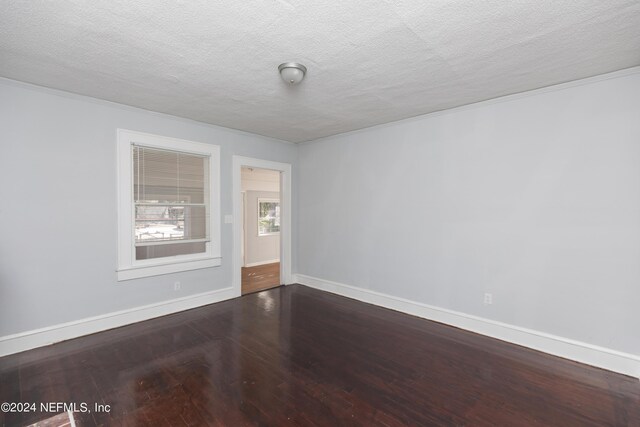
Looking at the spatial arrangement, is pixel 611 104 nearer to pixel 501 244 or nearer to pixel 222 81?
pixel 501 244

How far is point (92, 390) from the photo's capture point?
2326 millimetres

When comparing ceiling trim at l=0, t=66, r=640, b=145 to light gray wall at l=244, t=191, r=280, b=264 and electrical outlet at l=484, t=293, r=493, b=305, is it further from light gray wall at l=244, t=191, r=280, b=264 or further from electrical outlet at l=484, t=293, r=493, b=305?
light gray wall at l=244, t=191, r=280, b=264

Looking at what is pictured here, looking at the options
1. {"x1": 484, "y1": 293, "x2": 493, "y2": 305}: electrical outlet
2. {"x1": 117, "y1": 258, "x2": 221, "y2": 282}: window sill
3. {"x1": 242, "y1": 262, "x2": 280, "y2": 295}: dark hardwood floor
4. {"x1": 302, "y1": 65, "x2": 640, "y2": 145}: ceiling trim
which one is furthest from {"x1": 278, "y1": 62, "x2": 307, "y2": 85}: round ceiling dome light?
{"x1": 242, "y1": 262, "x2": 280, "y2": 295}: dark hardwood floor

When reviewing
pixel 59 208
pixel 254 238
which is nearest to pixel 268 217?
pixel 254 238

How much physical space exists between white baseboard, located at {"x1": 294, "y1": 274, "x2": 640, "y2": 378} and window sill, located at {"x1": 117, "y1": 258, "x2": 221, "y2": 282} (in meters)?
2.26

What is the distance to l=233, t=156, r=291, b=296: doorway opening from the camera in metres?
5.45

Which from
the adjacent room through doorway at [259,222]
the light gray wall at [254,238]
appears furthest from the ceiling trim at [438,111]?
the light gray wall at [254,238]

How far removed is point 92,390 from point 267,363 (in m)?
1.37

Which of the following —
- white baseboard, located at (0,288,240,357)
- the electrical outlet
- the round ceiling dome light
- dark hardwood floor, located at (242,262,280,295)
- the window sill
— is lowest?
dark hardwood floor, located at (242,262,280,295)

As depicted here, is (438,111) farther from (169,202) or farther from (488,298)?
(169,202)

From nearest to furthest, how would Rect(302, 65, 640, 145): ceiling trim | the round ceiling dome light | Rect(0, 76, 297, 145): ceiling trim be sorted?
the round ceiling dome light
Rect(302, 65, 640, 145): ceiling trim
Rect(0, 76, 297, 145): ceiling trim

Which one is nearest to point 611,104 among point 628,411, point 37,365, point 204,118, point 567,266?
point 567,266

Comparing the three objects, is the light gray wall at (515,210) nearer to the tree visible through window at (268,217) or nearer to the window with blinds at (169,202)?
the window with blinds at (169,202)

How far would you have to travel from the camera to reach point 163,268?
3895 millimetres
